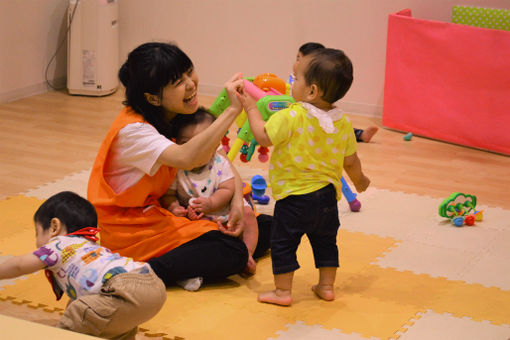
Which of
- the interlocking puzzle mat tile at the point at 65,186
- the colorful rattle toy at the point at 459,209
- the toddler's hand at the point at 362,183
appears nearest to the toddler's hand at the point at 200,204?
the toddler's hand at the point at 362,183

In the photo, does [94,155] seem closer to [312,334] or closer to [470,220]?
[470,220]

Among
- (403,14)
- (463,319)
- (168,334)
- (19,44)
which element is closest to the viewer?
(168,334)

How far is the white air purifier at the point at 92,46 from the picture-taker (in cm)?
491

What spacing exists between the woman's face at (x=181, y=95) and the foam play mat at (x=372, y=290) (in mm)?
576

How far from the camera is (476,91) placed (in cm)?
398

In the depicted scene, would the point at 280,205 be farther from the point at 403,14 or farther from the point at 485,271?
the point at 403,14

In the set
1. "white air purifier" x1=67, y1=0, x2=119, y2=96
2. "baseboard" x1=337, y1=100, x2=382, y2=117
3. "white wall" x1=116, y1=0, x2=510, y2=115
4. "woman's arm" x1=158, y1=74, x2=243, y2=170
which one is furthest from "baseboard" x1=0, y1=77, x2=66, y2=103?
"woman's arm" x1=158, y1=74, x2=243, y2=170

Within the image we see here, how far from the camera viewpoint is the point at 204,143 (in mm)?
2145

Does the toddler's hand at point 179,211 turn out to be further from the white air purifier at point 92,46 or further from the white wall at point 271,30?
the white air purifier at point 92,46

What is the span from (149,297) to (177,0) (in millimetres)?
3573

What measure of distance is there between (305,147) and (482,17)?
2327mm

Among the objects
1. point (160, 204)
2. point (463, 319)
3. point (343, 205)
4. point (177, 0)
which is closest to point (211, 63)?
point (177, 0)

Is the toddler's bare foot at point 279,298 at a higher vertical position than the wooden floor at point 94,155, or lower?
higher

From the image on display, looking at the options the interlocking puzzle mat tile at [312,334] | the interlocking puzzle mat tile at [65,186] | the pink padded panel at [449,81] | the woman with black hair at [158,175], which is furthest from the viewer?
the pink padded panel at [449,81]
